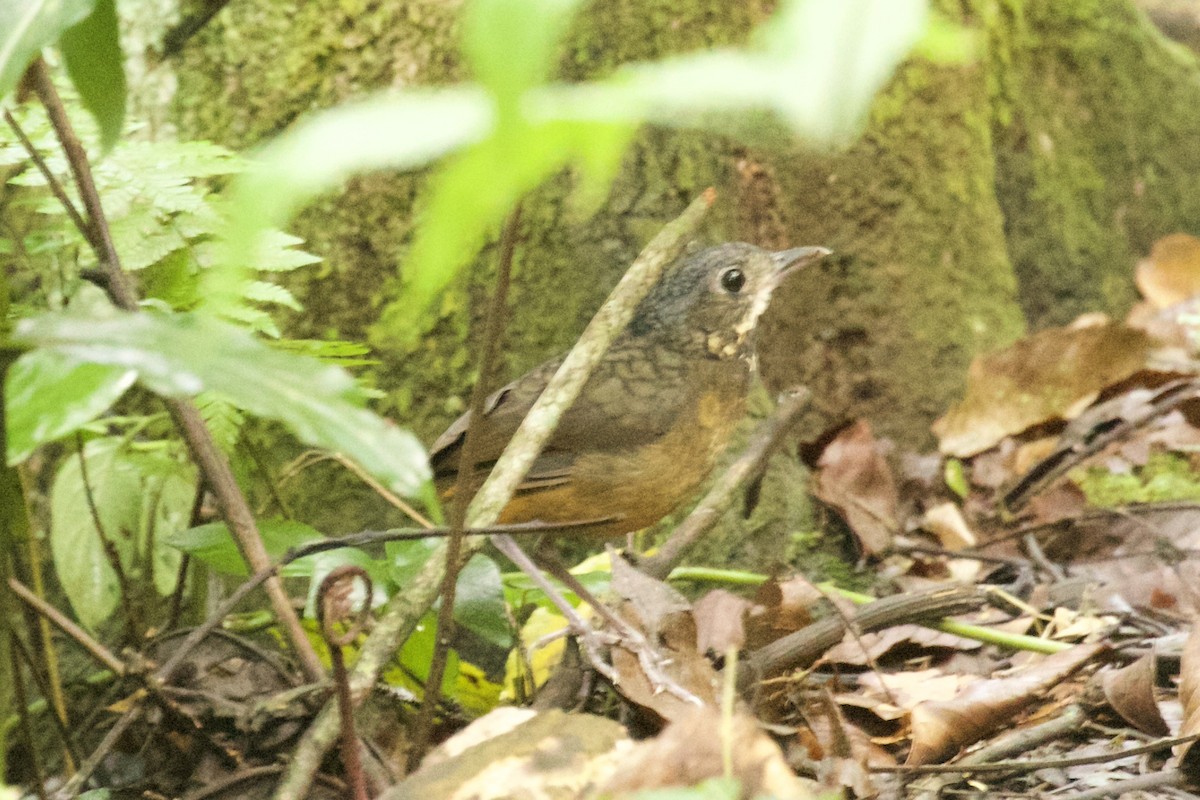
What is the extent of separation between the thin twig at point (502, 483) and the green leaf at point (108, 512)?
1.00m

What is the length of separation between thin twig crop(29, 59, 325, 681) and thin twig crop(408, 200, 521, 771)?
0.87ft

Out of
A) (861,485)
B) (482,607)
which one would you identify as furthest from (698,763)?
(861,485)

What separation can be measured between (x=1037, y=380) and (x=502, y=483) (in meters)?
3.16

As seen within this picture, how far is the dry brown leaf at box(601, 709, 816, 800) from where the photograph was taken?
1.31 metres

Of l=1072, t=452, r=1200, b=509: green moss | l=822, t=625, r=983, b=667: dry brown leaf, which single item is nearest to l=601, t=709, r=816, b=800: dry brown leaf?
l=822, t=625, r=983, b=667: dry brown leaf

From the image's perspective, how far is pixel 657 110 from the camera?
83 centimetres

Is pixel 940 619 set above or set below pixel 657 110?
below

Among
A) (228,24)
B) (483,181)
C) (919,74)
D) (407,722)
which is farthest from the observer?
(919,74)

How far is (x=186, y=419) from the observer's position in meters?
1.80

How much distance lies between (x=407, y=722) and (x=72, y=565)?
1066 mm

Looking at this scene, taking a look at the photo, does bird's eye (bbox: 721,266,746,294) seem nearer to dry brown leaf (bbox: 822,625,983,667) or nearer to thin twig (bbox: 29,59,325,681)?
dry brown leaf (bbox: 822,625,983,667)

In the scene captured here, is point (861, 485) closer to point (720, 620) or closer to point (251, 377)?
point (720, 620)

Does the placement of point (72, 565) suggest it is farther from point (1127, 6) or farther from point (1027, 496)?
point (1127, 6)

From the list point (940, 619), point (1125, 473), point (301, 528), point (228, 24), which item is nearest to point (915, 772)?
point (940, 619)
